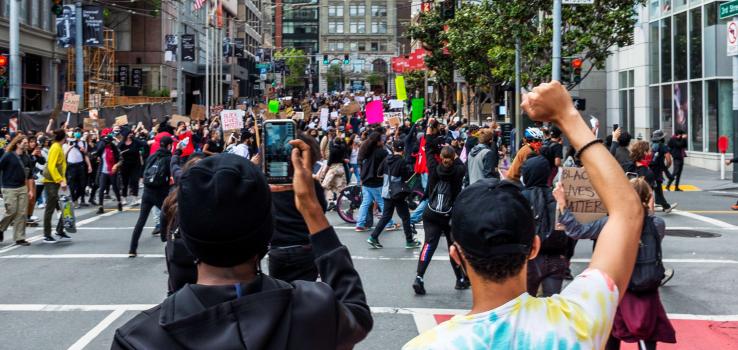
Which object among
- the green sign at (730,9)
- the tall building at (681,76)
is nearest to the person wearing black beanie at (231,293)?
the green sign at (730,9)

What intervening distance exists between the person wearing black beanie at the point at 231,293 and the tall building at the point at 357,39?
540 feet

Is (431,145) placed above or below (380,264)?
above

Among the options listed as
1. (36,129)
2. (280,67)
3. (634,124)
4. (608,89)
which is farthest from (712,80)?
(280,67)

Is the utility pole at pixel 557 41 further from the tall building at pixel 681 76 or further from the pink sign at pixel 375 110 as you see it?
the tall building at pixel 681 76

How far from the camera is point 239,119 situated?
21.5m

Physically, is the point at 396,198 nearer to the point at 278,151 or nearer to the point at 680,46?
the point at 278,151

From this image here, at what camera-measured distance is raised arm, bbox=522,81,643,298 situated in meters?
2.46

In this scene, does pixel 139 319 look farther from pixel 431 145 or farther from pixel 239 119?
pixel 239 119

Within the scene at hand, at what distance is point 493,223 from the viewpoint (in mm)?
2451

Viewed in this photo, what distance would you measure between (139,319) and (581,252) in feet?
38.1

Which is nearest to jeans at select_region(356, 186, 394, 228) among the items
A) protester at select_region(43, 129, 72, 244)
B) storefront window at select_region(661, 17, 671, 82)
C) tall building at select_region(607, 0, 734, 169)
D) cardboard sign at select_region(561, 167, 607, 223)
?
protester at select_region(43, 129, 72, 244)

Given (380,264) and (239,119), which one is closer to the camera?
(380,264)

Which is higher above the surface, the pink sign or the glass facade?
the glass facade

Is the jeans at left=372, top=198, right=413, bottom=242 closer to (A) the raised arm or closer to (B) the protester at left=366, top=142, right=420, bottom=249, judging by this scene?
(B) the protester at left=366, top=142, right=420, bottom=249
